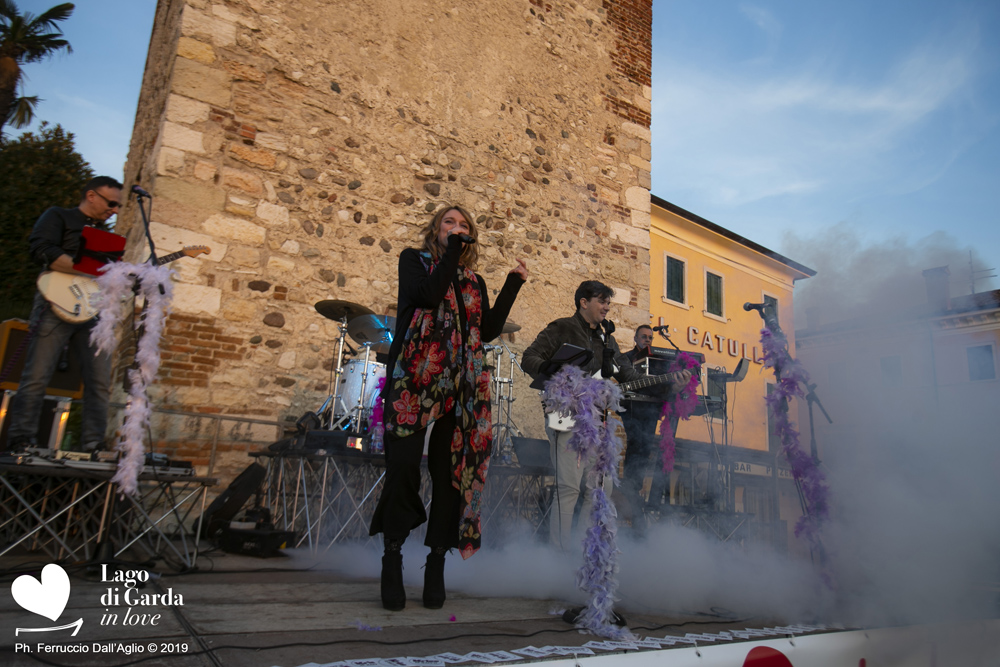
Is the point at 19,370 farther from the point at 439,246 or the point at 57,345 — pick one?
the point at 439,246

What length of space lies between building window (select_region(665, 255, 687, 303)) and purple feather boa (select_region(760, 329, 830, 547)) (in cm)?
1298

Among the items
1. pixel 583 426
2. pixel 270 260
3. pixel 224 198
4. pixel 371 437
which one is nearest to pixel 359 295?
pixel 270 260

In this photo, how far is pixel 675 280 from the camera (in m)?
16.8

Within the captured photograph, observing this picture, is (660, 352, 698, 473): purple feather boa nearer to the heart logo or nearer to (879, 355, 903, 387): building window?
(879, 355, 903, 387): building window

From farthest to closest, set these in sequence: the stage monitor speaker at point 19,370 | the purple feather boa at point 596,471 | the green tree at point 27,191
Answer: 1. the green tree at point 27,191
2. the stage monitor speaker at point 19,370
3. the purple feather boa at point 596,471

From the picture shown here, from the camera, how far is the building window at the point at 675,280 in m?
16.6

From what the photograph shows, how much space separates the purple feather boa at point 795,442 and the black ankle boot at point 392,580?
2.47 meters

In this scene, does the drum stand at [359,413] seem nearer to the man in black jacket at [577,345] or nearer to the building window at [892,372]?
the man in black jacket at [577,345]

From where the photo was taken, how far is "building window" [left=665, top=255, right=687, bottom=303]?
54.4 feet

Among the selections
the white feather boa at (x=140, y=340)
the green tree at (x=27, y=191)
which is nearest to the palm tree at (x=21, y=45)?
the green tree at (x=27, y=191)

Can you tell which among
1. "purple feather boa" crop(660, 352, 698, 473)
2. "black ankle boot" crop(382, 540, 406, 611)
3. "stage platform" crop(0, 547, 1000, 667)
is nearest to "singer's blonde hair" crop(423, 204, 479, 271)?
"black ankle boot" crop(382, 540, 406, 611)

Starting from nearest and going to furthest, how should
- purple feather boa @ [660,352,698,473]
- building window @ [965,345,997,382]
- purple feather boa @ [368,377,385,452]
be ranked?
purple feather boa @ [368,377,385,452] → building window @ [965,345,997,382] → purple feather boa @ [660,352,698,473]

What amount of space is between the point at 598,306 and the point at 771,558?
2.04 metres

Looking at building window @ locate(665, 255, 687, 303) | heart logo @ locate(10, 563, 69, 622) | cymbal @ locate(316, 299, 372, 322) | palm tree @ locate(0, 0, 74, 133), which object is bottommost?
heart logo @ locate(10, 563, 69, 622)
